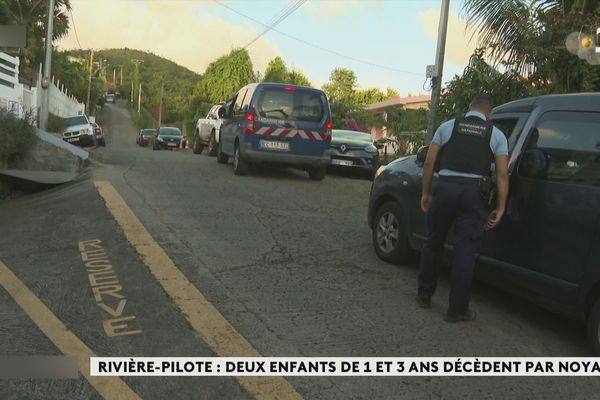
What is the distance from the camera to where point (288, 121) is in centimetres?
1144

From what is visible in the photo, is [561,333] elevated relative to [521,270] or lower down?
lower down

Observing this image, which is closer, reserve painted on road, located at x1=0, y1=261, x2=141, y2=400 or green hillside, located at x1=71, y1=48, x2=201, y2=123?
reserve painted on road, located at x1=0, y1=261, x2=141, y2=400

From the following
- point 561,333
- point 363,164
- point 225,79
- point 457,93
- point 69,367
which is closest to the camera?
point 69,367

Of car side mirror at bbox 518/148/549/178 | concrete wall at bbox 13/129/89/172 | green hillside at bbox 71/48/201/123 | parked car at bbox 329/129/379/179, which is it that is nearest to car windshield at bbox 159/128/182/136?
parked car at bbox 329/129/379/179

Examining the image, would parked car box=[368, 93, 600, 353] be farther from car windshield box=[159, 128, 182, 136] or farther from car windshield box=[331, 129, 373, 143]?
car windshield box=[159, 128, 182, 136]

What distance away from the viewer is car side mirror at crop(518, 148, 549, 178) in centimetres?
450

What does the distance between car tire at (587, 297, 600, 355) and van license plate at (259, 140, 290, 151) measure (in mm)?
7971

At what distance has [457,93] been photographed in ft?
39.0

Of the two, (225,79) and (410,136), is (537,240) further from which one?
(225,79)

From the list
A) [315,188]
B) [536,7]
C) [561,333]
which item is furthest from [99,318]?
[536,7]

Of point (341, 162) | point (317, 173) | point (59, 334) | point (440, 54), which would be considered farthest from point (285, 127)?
point (59, 334)

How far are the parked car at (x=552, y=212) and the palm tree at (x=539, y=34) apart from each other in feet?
15.1

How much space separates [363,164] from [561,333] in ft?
31.3
